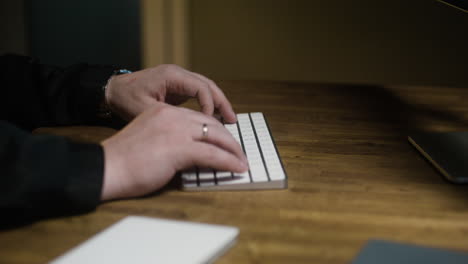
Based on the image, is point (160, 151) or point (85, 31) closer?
point (160, 151)

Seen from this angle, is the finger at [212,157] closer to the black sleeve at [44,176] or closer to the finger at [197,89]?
the black sleeve at [44,176]

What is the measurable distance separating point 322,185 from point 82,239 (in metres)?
0.32

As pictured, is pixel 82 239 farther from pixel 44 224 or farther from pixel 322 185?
pixel 322 185

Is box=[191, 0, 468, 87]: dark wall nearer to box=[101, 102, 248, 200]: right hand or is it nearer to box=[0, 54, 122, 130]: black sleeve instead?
box=[0, 54, 122, 130]: black sleeve

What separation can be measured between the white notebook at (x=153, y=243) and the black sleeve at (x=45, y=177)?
72 millimetres

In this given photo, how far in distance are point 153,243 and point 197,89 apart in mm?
466

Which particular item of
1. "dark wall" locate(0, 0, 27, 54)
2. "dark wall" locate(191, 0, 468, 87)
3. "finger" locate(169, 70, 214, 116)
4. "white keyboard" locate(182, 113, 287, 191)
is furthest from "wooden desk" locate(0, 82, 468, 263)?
"dark wall" locate(0, 0, 27, 54)

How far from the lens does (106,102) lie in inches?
39.0

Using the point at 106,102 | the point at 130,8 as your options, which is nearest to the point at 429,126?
the point at 106,102

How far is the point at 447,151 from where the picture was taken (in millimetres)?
810

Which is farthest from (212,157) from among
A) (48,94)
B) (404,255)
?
(48,94)

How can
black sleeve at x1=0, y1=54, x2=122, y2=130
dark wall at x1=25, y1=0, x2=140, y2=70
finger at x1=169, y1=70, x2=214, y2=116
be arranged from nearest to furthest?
finger at x1=169, y1=70, x2=214, y2=116 → black sleeve at x1=0, y1=54, x2=122, y2=130 → dark wall at x1=25, y1=0, x2=140, y2=70

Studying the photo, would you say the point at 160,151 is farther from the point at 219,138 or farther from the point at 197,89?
the point at 197,89

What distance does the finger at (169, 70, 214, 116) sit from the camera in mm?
897
